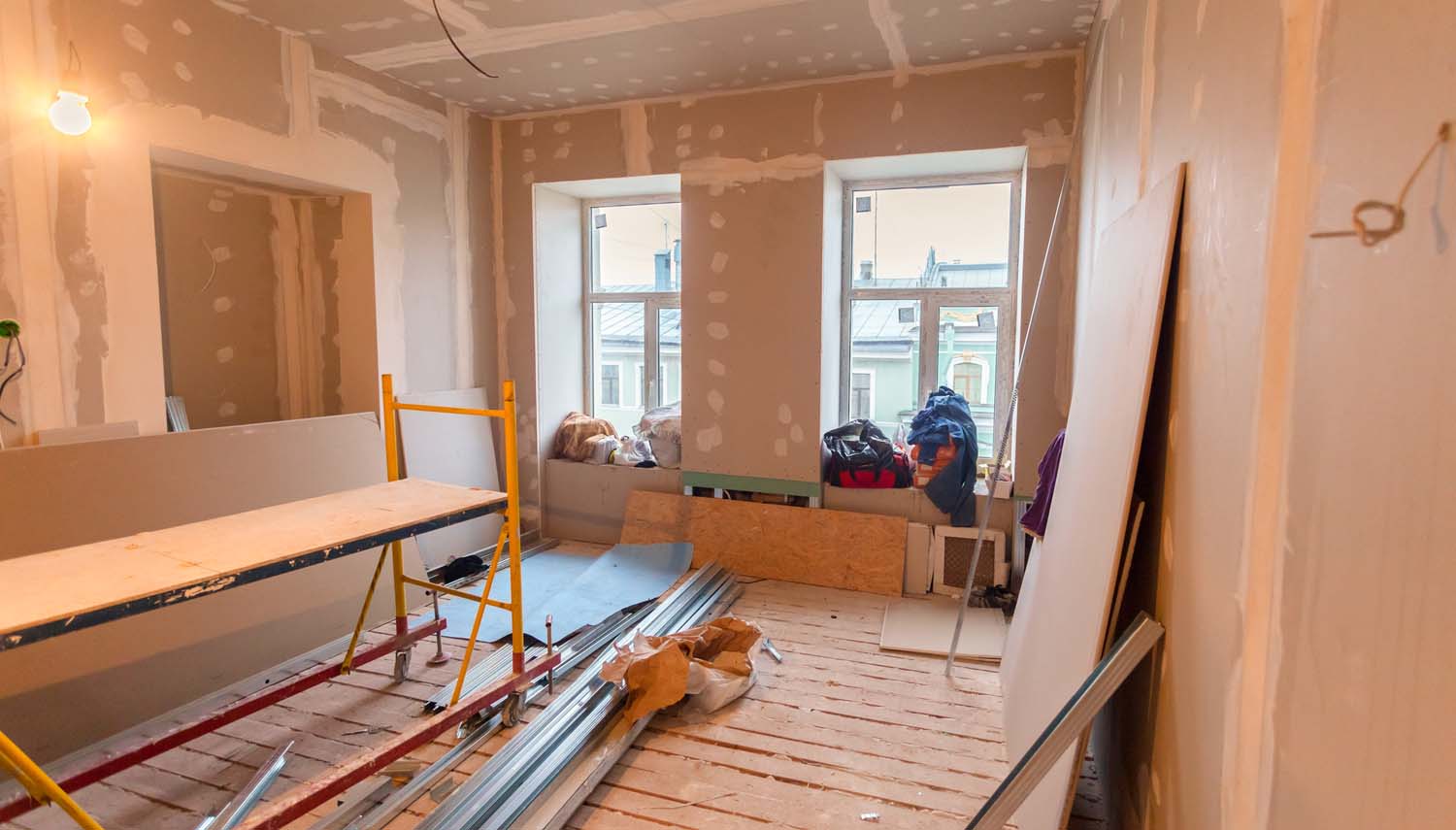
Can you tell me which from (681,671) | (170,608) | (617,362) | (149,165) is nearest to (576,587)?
(681,671)

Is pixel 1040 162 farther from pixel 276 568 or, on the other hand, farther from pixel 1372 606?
pixel 276 568

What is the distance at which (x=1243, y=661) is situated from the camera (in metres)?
1.05

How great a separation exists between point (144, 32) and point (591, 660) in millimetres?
3254

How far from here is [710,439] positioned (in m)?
4.61

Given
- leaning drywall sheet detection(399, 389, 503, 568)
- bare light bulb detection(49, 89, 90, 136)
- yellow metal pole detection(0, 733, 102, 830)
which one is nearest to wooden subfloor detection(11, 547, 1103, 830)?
yellow metal pole detection(0, 733, 102, 830)

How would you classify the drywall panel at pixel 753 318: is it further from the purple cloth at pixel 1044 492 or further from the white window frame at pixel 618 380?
the purple cloth at pixel 1044 492

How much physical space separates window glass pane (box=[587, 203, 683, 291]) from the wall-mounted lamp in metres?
3.08

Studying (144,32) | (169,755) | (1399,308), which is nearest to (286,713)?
(169,755)

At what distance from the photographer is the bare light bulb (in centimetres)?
262

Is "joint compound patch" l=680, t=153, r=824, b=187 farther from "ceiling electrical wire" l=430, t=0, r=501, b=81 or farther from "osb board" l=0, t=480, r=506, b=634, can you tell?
"osb board" l=0, t=480, r=506, b=634

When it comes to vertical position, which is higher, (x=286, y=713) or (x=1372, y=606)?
(x=1372, y=606)

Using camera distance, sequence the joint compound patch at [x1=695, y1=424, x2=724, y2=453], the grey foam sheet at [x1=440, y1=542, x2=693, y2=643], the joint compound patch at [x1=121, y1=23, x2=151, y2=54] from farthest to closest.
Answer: the joint compound patch at [x1=695, y1=424, x2=724, y2=453] → the grey foam sheet at [x1=440, y1=542, x2=693, y2=643] → the joint compound patch at [x1=121, y1=23, x2=151, y2=54]

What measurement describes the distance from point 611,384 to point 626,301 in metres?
0.67

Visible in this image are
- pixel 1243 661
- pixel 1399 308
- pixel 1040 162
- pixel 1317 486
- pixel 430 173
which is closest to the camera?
pixel 1399 308
